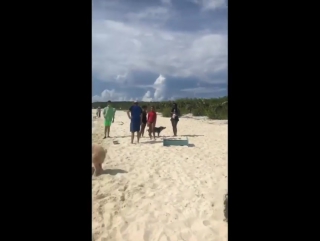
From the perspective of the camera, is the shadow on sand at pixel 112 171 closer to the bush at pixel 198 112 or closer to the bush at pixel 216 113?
the bush at pixel 216 113

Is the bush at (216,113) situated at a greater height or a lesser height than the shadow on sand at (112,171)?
greater

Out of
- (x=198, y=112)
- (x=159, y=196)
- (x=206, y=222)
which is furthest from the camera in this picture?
(x=198, y=112)

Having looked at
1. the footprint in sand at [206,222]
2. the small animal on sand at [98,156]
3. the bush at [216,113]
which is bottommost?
the footprint in sand at [206,222]

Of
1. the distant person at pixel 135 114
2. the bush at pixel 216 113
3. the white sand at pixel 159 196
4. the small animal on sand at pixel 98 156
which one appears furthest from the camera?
the bush at pixel 216 113

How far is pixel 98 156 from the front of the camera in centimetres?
447

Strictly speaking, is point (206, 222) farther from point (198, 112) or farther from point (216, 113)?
point (198, 112)

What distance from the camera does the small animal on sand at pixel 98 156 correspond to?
4359mm

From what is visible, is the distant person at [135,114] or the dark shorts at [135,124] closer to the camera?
the distant person at [135,114]

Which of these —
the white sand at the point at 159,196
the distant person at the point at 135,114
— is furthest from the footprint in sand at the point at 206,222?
the distant person at the point at 135,114

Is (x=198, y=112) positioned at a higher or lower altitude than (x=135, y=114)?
higher

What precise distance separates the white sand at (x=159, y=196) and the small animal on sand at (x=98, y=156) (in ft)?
0.40

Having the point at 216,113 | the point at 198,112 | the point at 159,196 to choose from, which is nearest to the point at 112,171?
the point at 159,196

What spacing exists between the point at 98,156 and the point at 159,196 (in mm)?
1048
